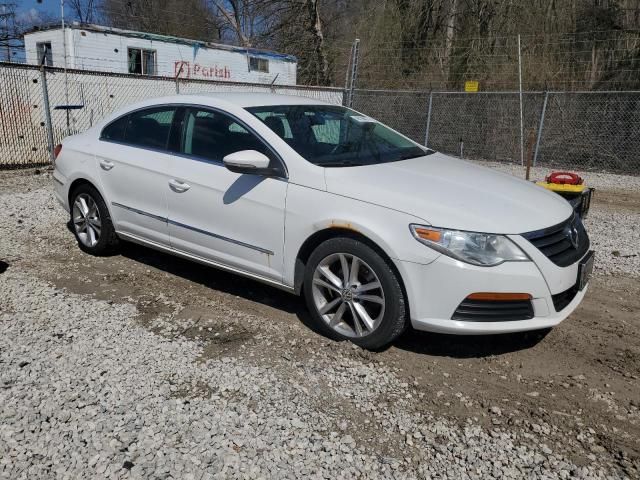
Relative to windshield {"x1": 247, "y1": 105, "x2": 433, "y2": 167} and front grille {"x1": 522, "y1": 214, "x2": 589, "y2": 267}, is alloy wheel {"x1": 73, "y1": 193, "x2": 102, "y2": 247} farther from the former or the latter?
front grille {"x1": 522, "y1": 214, "x2": 589, "y2": 267}

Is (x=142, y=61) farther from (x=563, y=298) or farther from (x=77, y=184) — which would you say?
(x=563, y=298)

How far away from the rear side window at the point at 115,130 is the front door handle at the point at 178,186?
0.97 metres

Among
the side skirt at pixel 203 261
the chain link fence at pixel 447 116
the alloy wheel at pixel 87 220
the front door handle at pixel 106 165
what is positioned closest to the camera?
the side skirt at pixel 203 261

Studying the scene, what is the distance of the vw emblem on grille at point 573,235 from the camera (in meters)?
3.62

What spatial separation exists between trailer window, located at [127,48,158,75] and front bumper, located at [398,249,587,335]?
54.2 feet

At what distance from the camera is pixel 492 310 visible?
3275 mm

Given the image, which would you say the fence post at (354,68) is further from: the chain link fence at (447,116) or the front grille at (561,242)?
the front grille at (561,242)

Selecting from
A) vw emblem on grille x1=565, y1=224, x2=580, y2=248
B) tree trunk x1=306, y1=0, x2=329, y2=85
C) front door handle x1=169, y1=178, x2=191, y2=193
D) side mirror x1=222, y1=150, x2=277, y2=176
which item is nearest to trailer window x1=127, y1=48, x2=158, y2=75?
tree trunk x1=306, y1=0, x2=329, y2=85

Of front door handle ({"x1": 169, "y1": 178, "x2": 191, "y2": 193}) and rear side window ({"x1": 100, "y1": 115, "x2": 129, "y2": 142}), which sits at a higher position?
rear side window ({"x1": 100, "y1": 115, "x2": 129, "y2": 142})

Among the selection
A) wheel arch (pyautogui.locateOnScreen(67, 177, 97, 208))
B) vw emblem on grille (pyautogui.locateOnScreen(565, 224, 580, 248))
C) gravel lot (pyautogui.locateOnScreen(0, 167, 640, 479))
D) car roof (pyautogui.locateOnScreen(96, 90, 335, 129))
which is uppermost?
car roof (pyautogui.locateOnScreen(96, 90, 335, 129))

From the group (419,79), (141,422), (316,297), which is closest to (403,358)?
(316,297)

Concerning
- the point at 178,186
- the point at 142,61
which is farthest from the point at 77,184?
the point at 142,61

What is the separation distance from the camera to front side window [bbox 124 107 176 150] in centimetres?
470

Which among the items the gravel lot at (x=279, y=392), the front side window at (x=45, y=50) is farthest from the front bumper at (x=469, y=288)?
the front side window at (x=45, y=50)
